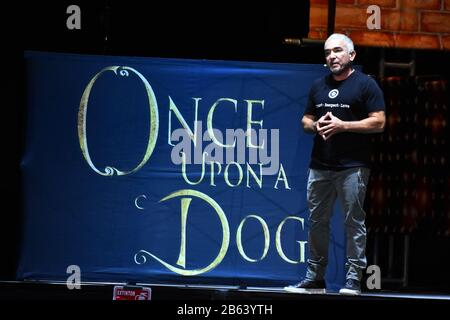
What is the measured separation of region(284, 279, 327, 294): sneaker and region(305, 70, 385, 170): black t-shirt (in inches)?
31.0

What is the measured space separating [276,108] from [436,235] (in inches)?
58.2

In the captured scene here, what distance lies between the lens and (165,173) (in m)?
6.54

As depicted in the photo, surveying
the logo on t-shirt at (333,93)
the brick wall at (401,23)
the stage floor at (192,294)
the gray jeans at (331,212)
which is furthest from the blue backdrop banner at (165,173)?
the brick wall at (401,23)

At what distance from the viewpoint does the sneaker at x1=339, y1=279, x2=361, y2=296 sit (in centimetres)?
619

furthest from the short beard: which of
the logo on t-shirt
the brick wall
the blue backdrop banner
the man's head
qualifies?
the brick wall

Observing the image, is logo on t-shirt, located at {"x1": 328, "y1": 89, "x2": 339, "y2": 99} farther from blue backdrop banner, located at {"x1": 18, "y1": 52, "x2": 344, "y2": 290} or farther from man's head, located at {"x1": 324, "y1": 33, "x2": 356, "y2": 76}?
blue backdrop banner, located at {"x1": 18, "y1": 52, "x2": 344, "y2": 290}

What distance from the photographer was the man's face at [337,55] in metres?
6.19

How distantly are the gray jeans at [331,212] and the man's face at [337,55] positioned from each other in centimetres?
70

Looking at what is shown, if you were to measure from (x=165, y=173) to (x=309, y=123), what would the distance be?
3.56ft

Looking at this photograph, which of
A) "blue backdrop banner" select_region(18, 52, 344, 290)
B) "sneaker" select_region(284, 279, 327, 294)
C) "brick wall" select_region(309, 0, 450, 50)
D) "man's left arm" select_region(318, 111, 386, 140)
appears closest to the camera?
"man's left arm" select_region(318, 111, 386, 140)

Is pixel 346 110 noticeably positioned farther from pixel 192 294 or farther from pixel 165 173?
pixel 192 294

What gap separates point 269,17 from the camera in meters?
6.93

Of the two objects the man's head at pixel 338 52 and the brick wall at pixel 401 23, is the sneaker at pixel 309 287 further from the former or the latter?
the brick wall at pixel 401 23
